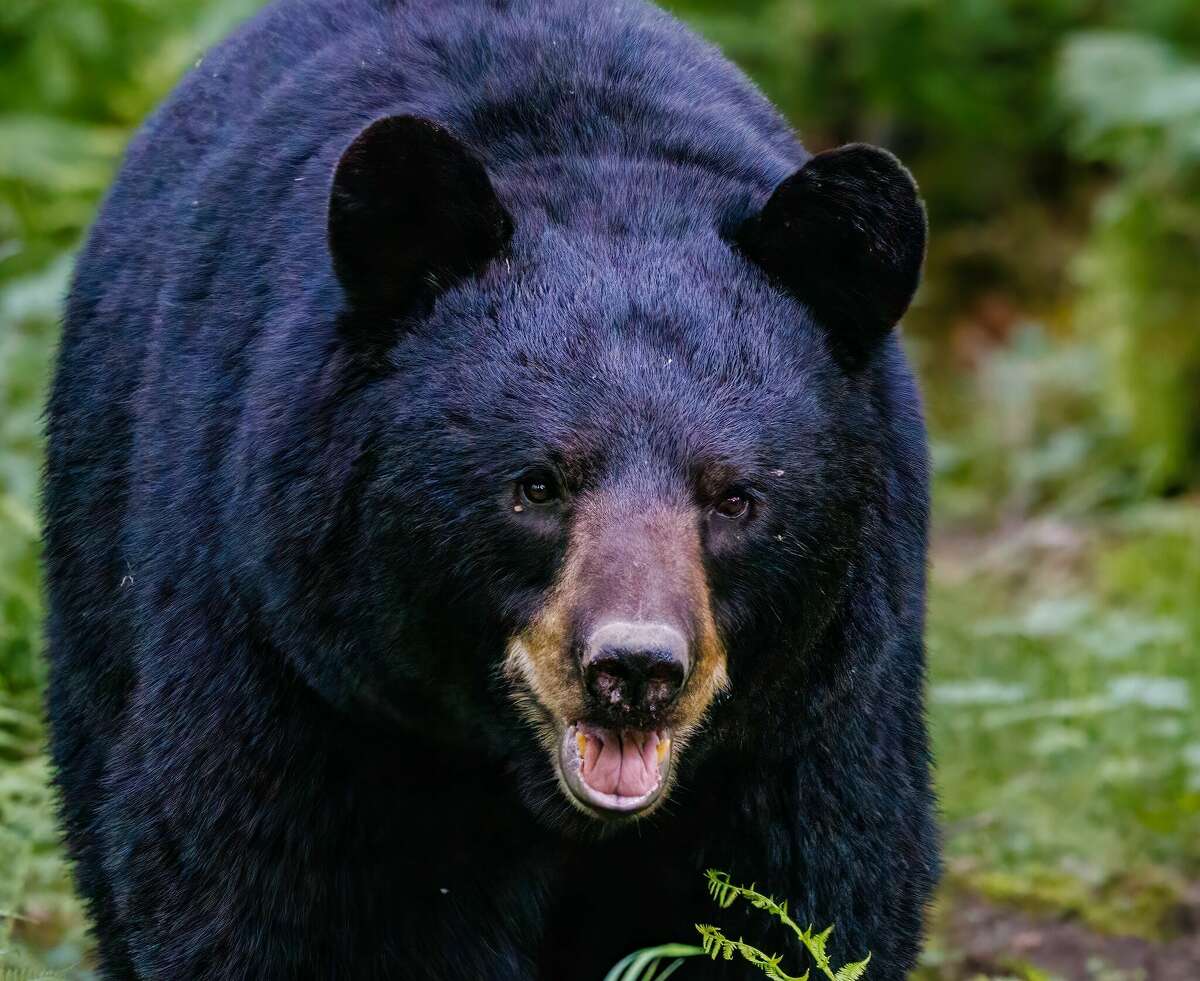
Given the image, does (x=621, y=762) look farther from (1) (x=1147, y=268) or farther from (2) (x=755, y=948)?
(1) (x=1147, y=268)

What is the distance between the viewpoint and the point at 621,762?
3.75 metres

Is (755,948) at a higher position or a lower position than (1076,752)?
higher

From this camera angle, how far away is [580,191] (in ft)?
13.3

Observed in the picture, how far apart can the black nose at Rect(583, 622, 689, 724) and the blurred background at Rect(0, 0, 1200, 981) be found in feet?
4.83

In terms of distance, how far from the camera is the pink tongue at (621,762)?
373cm

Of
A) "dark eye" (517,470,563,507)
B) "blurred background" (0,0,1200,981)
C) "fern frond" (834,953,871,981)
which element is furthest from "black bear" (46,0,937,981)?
"blurred background" (0,0,1200,981)

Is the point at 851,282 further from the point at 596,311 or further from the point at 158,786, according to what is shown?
the point at 158,786

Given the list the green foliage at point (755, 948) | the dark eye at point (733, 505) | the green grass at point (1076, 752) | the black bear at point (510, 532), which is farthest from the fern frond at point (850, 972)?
the green grass at point (1076, 752)

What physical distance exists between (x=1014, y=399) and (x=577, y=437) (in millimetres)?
8256

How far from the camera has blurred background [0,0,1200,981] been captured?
20.2 feet

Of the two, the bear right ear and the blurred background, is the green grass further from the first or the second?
the bear right ear

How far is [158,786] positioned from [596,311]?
4.25ft

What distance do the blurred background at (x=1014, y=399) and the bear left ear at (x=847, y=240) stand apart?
209 cm

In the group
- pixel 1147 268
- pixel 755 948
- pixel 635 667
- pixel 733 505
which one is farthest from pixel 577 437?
pixel 1147 268
